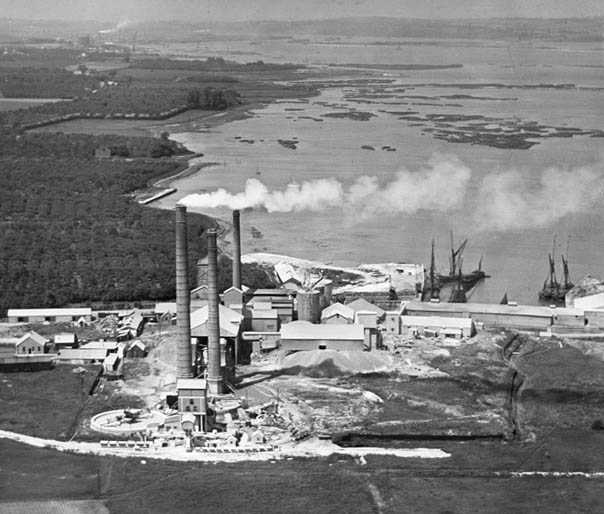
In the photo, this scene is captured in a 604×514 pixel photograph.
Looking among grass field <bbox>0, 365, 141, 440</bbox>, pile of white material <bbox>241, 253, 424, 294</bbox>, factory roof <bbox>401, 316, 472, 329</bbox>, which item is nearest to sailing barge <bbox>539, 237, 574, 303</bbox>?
pile of white material <bbox>241, 253, 424, 294</bbox>

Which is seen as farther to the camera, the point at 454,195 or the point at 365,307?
the point at 454,195

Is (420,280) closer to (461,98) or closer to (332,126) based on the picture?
(332,126)

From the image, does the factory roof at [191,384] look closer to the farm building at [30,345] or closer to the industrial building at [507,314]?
the farm building at [30,345]

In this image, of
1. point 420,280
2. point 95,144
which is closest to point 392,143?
point 95,144

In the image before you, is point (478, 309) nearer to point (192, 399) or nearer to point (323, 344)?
point (323, 344)

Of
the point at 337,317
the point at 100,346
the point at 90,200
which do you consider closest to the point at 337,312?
the point at 337,317

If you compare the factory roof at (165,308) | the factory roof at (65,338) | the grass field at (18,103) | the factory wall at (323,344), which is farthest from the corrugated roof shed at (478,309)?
the grass field at (18,103)
